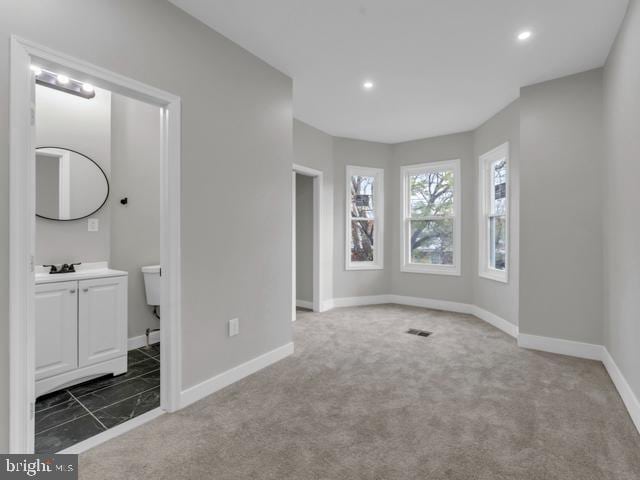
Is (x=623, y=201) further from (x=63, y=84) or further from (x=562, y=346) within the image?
(x=63, y=84)

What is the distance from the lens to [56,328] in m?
2.59

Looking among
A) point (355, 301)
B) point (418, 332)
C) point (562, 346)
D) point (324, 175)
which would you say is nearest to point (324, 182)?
point (324, 175)

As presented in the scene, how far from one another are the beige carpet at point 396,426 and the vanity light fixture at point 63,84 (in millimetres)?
2609

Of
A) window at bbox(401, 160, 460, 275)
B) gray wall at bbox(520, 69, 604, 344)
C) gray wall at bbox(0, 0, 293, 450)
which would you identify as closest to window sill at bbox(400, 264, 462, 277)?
window at bbox(401, 160, 460, 275)

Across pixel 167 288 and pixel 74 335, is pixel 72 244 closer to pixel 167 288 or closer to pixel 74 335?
pixel 74 335

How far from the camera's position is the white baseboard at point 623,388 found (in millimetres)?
2203

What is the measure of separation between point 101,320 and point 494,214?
4.60 m

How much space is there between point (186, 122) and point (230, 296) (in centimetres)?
133

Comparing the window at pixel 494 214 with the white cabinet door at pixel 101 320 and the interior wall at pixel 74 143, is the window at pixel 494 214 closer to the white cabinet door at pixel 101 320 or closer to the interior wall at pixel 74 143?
the white cabinet door at pixel 101 320

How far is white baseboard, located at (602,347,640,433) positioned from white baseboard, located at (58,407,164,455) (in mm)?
3004

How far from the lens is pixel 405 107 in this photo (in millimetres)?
4320

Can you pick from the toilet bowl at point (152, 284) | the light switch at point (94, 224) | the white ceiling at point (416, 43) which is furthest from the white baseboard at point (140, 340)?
the white ceiling at point (416, 43)

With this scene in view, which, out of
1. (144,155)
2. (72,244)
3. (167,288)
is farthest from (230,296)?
(144,155)

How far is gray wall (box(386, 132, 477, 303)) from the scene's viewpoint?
17.4ft
